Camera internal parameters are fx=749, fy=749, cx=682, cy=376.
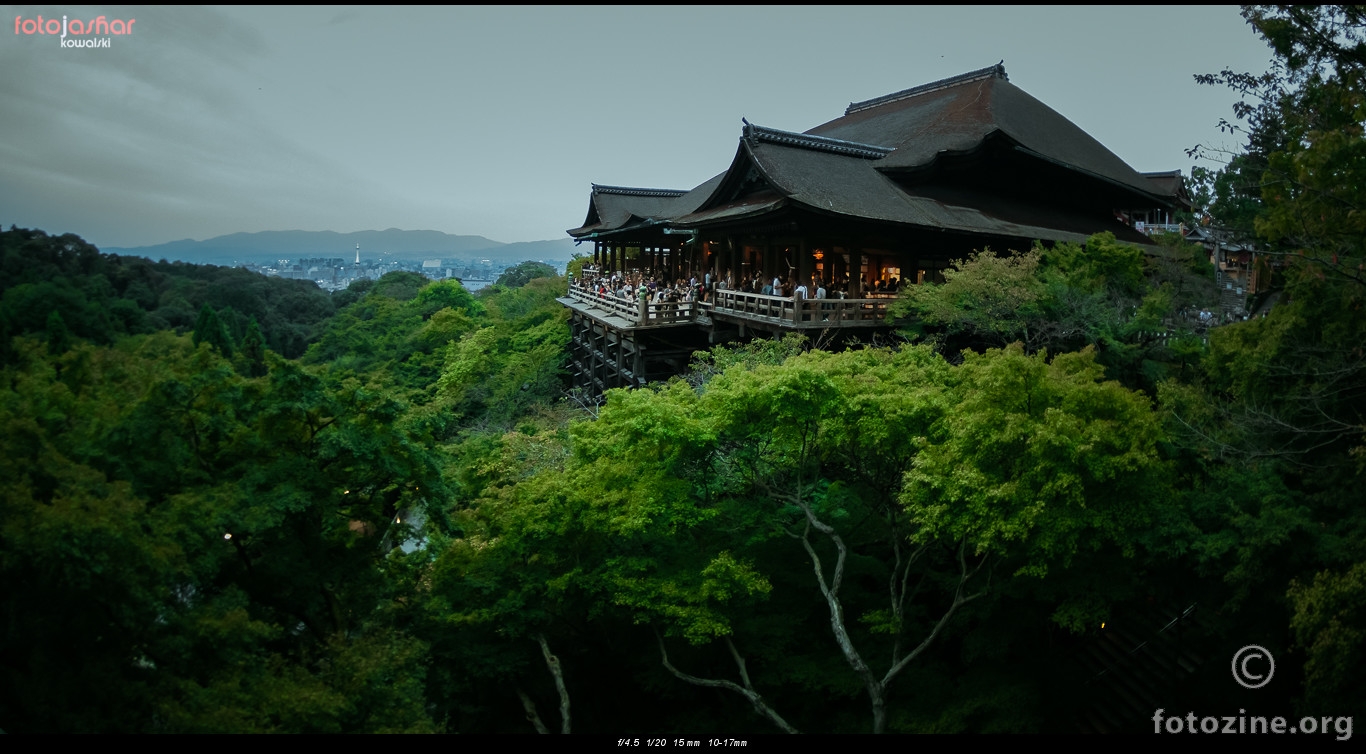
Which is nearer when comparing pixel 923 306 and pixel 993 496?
pixel 993 496

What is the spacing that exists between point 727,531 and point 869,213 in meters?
9.51

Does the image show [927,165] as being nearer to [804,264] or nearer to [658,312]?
[804,264]

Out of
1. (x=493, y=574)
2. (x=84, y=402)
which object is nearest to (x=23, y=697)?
(x=84, y=402)

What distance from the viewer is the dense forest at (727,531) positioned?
23.4 feet

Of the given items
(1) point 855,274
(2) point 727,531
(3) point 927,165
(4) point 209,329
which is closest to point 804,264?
(1) point 855,274

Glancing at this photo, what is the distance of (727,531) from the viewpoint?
11344mm

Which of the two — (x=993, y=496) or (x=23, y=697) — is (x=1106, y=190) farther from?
(x=23, y=697)

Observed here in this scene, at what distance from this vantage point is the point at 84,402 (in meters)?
8.09

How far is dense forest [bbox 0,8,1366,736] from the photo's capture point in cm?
714

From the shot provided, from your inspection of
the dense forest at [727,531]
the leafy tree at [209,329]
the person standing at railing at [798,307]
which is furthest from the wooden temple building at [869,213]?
the leafy tree at [209,329]

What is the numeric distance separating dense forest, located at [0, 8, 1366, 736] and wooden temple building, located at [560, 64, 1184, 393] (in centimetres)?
622

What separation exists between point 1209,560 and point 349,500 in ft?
34.6

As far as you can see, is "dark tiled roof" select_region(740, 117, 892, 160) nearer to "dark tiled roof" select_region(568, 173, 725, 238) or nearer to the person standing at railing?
the person standing at railing

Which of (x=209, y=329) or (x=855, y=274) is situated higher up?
(x=855, y=274)
